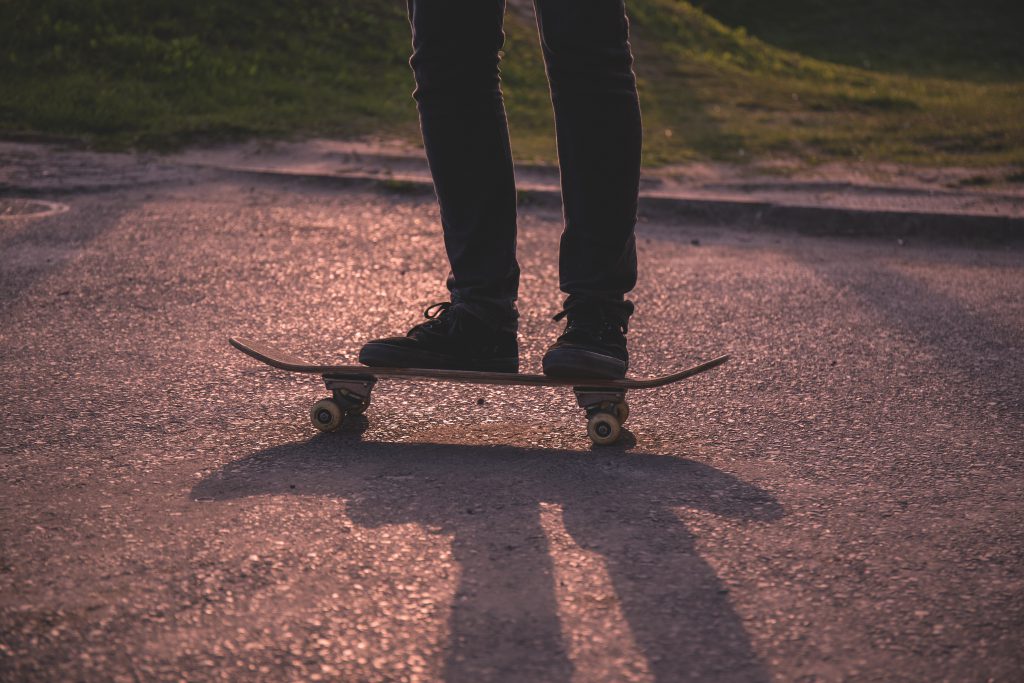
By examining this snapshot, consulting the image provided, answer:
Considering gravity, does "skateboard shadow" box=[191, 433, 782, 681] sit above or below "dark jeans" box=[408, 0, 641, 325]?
below

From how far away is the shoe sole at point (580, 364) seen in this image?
2635 mm

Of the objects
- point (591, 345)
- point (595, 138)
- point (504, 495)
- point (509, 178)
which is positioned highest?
point (595, 138)

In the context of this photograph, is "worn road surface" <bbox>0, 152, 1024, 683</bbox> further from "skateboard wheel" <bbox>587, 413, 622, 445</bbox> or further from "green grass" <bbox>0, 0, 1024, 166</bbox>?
"green grass" <bbox>0, 0, 1024, 166</bbox>

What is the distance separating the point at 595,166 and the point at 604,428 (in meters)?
0.64

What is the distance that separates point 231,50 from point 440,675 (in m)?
8.25

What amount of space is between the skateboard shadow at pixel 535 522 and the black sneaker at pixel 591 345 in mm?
197

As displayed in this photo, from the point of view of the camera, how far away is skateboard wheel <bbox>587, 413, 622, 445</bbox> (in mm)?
2646

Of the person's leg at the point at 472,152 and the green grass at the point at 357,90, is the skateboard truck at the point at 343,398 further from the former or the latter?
the green grass at the point at 357,90

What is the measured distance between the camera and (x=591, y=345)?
269 cm

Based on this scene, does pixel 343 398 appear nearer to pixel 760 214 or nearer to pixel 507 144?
pixel 507 144

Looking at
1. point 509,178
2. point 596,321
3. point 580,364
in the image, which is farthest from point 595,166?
point 580,364

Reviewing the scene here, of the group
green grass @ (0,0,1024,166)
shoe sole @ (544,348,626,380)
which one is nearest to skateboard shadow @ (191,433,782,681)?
shoe sole @ (544,348,626,380)

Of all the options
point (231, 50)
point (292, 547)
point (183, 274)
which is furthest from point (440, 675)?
point (231, 50)

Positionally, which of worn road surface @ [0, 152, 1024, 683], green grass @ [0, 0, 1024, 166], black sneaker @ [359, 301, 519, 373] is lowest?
worn road surface @ [0, 152, 1024, 683]
